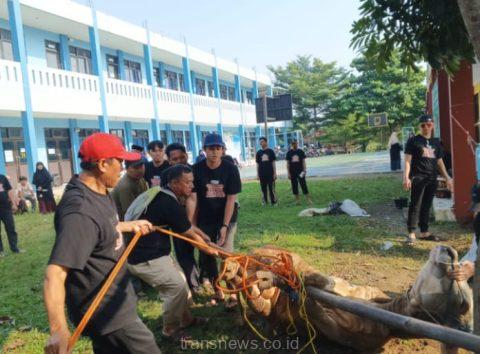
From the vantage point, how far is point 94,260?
87.5 inches

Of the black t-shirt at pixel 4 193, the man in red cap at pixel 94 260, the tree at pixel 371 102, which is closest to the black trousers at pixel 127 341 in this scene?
the man in red cap at pixel 94 260

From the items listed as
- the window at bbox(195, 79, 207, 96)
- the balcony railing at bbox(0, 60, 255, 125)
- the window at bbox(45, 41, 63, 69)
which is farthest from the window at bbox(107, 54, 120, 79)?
the window at bbox(195, 79, 207, 96)

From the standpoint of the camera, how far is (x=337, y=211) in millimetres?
9000

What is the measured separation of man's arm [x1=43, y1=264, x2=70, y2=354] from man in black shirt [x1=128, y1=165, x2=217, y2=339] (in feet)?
5.00

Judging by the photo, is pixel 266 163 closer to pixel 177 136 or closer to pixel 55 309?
pixel 55 309

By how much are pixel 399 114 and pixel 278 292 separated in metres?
38.8

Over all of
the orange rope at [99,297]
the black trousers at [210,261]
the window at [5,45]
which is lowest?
the black trousers at [210,261]

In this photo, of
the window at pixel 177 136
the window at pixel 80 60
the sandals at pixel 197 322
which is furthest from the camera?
the window at pixel 177 136

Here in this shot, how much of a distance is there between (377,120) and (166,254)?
123 feet

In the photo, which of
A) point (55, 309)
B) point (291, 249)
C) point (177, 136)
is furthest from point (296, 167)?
point (177, 136)

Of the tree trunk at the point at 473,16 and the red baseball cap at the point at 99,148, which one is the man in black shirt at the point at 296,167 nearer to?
the tree trunk at the point at 473,16

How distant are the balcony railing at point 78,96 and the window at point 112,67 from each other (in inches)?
92.4

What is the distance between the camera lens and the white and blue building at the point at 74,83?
47.5ft

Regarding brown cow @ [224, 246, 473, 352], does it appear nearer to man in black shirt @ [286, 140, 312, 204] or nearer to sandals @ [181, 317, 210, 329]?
sandals @ [181, 317, 210, 329]
